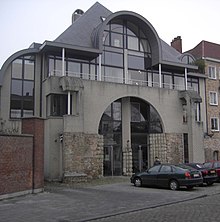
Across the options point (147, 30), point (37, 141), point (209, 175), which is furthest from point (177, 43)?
point (37, 141)

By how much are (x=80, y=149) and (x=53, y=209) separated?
1165 centimetres

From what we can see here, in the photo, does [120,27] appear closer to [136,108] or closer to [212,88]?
[136,108]

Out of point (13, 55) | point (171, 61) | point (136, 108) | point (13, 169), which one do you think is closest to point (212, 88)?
point (171, 61)

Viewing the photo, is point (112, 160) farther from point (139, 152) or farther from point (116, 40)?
point (116, 40)

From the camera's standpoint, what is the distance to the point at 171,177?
17.3 metres

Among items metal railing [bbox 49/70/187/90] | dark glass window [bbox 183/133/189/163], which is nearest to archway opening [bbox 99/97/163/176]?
metal railing [bbox 49/70/187/90]

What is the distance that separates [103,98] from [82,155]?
4.67 metres

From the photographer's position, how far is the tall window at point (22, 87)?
82.5 ft

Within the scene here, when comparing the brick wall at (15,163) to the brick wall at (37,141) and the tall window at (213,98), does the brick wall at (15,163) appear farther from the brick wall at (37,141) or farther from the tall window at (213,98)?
the tall window at (213,98)

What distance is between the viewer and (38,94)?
25.9 meters

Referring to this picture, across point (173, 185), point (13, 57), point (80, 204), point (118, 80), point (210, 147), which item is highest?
point (13, 57)

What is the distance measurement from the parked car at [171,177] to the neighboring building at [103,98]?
5.66 m

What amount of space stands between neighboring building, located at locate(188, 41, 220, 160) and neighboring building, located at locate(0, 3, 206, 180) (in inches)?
159

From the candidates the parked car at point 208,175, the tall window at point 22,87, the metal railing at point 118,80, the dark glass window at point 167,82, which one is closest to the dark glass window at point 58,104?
the metal railing at point 118,80
